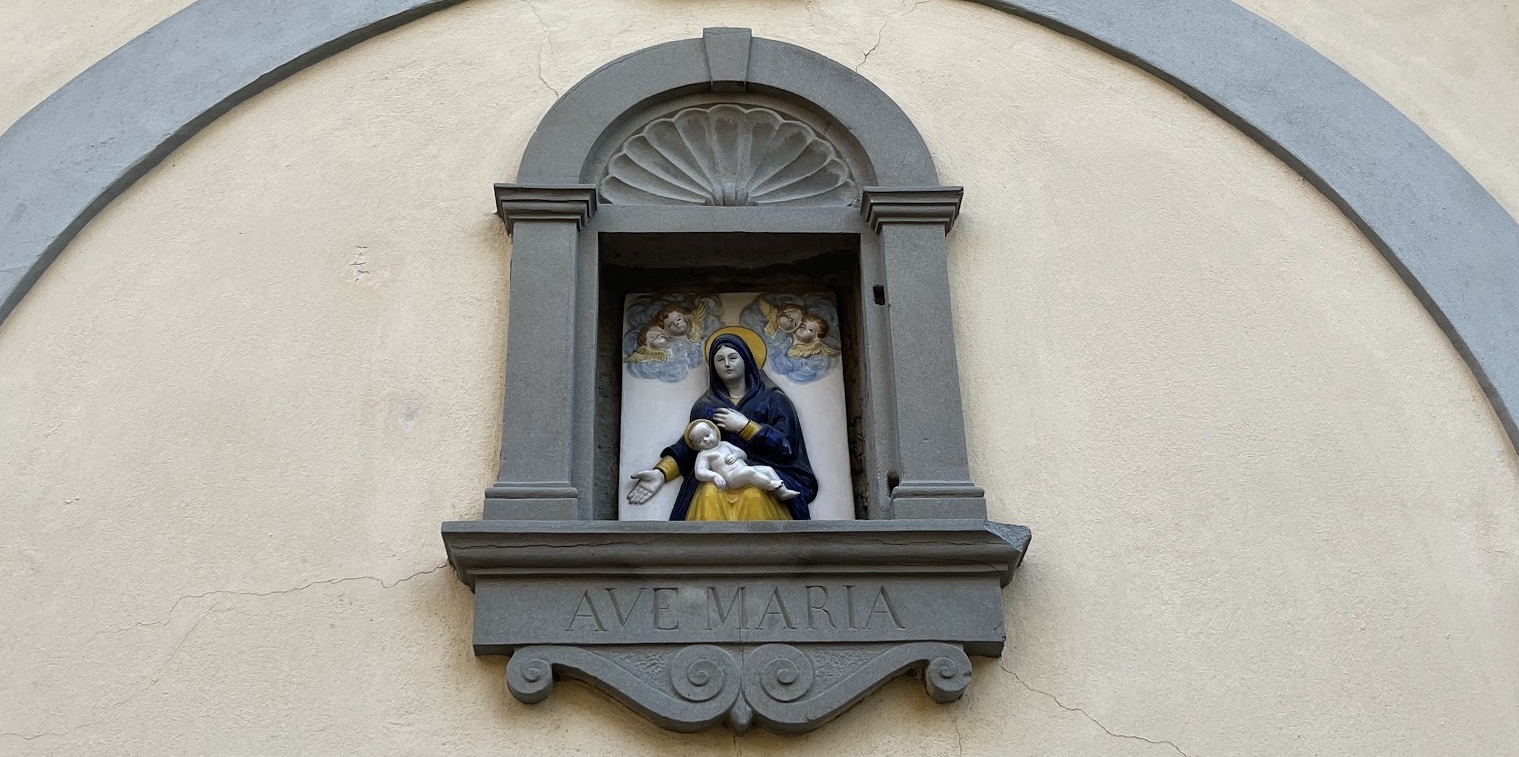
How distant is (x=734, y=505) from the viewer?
560 centimetres

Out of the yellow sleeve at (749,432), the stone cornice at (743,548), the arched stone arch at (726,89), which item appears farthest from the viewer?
the arched stone arch at (726,89)

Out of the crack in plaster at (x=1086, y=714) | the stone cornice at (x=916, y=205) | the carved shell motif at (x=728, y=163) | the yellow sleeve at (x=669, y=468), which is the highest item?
the carved shell motif at (x=728, y=163)

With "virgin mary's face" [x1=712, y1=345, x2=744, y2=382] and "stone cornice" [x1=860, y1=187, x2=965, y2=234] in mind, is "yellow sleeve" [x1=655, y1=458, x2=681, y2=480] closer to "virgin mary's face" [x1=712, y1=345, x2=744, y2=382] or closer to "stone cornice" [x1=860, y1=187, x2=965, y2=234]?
"virgin mary's face" [x1=712, y1=345, x2=744, y2=382]

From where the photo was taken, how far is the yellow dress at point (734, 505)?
557cm

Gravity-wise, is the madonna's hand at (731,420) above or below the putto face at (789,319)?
below

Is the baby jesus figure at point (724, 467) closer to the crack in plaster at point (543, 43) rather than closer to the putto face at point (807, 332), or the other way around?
the putto face at point (807, 332)

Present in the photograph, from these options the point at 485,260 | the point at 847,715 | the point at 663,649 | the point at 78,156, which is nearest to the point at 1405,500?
the point at 847,715

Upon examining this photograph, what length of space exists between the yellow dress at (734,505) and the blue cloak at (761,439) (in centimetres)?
5

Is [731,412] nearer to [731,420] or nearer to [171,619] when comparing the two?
[731,420]

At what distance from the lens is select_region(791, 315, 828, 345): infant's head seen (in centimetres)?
629

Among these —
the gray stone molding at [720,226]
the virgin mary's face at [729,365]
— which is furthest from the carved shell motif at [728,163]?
the virgin mary's face at [729,365]

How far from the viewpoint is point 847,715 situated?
16.4 feet

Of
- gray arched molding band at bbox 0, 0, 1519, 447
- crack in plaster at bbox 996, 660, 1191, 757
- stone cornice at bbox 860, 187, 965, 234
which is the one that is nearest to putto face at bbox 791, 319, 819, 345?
stone cornice at bbox 860, 187, 965, 234

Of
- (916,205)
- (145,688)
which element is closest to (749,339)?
(916,205)
